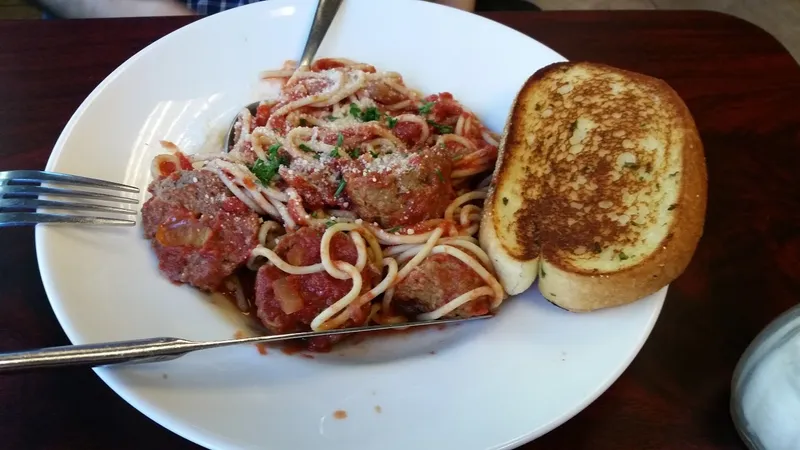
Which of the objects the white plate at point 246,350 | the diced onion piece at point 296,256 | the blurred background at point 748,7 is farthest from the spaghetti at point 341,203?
the blurred background at point 748,7

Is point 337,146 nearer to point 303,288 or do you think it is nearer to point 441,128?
point 441,128

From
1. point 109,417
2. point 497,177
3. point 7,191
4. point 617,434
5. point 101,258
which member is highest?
point 497,177

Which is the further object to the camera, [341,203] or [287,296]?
[341,203]

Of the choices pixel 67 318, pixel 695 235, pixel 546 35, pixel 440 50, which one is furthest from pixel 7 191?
pixel 546 35

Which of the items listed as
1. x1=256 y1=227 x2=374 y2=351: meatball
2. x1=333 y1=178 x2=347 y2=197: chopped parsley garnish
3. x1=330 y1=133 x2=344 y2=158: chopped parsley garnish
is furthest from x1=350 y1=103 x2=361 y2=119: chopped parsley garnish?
x1=256 y1=227 x2=374 y2=351: meatball

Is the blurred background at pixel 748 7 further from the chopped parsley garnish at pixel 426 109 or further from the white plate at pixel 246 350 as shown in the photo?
the white plate at pixel 246 350

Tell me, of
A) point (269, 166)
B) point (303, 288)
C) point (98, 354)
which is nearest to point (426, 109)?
point (269, 166)

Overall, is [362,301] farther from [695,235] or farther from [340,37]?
[340,37]
